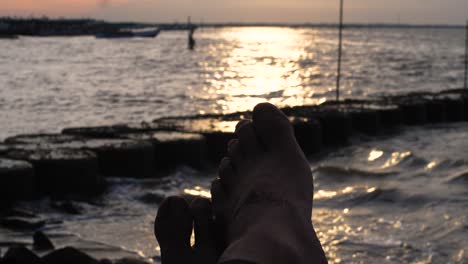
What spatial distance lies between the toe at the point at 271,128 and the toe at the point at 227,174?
16 cm

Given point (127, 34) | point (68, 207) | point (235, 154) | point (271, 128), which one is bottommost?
point (127, 34)

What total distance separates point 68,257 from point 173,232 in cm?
140

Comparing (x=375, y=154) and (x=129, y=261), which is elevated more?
(x=129, y=261)

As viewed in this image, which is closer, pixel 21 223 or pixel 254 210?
pixel 254 210

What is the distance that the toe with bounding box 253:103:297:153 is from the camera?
2840mm

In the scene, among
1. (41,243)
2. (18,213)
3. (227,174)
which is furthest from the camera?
(18,213)

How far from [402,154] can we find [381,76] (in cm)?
1890

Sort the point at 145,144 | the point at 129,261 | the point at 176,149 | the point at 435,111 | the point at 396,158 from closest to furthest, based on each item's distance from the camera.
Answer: the point at 129,261
the point at 145,144
the point at 176,149
the point at 396,158
the point at 435,111

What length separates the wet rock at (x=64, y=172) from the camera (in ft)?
18.0

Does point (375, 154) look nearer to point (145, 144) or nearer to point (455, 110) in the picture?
point (145, 144)

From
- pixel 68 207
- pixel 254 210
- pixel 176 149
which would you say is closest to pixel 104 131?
pixel 176 149

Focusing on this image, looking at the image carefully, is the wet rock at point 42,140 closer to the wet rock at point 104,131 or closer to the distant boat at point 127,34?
the wet rock at point 104,131

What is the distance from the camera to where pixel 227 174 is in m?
2.82

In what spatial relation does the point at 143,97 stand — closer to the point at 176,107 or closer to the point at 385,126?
the point at 176,107
